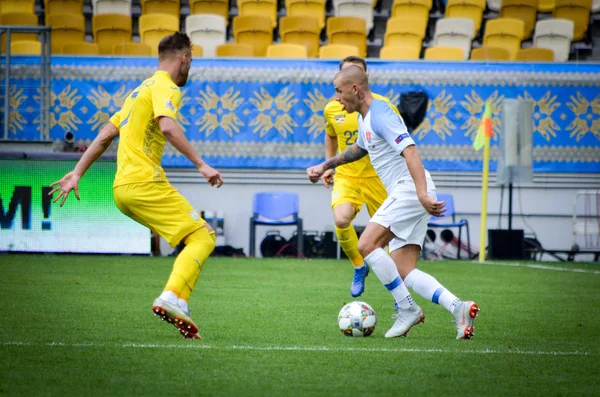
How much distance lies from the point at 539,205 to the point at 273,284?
7.68 meters

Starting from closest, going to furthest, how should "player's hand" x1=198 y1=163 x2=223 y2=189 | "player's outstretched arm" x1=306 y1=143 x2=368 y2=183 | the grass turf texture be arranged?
the grass turf texture, "player's hand" x1=198 y1=163 x2=223 y2=189, "player's outstretched arm" x1=306 y1=143 x2=368 y2=183

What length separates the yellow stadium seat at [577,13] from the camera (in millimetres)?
20562

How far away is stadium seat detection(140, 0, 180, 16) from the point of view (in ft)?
68.1

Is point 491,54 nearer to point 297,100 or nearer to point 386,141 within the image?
point 297,100

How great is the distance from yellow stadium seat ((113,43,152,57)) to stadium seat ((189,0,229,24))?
2570 mm

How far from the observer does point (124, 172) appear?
7020mm

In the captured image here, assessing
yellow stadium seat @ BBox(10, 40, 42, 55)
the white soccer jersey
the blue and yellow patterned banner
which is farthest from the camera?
yellow stadium seat @ BBox(10, 40, 42, 55)

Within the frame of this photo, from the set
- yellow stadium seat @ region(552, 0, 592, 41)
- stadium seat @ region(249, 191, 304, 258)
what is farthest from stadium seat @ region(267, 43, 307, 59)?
yellow stadium seat @ region(552, 0, 592, 41)

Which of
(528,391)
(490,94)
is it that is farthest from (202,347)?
(490,94)

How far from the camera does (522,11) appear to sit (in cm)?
2100

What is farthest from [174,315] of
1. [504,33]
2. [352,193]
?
[504,33]

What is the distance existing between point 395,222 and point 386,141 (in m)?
0.59

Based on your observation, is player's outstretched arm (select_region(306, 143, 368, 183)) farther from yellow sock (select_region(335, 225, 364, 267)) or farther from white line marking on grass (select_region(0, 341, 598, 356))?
yellow sock (select_region(335, 225, 364, 267))

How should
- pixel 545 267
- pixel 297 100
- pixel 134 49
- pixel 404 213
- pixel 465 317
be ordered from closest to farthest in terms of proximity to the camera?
pixel 465 317, pixel 404 213, pixel 545 267, pixel 297 100, pixel 134 49
